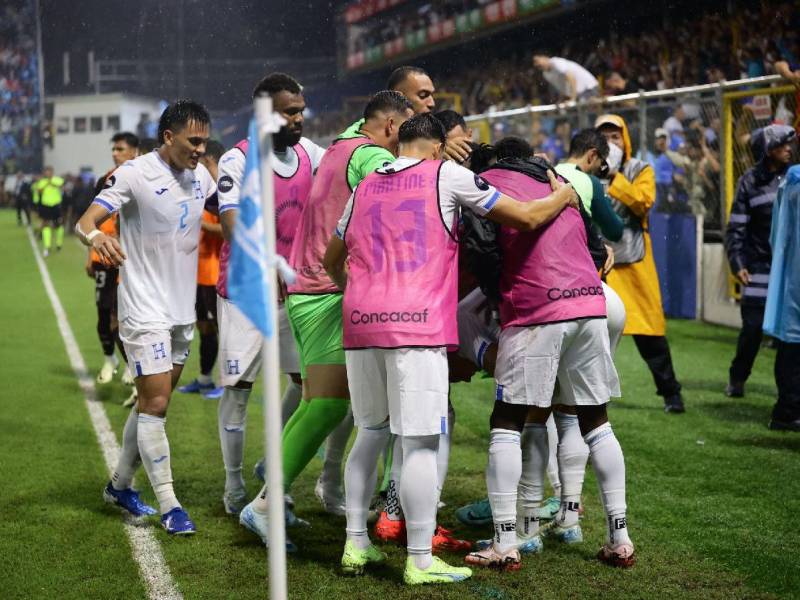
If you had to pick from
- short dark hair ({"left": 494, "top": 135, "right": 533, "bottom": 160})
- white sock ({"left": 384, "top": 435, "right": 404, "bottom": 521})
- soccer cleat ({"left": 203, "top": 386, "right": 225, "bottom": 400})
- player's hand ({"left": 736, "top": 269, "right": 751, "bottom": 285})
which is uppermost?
short dark hair ({"left": 494, "top": 135, "right": 533, "bottom": 160})

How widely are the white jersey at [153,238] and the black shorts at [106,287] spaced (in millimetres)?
3982

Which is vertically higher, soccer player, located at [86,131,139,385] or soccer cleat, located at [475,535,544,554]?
soccer player, located at [86,131,139,385]

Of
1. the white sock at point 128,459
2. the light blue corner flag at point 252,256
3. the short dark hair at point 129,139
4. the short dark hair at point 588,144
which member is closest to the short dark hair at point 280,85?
the short dark hair at point 588,144

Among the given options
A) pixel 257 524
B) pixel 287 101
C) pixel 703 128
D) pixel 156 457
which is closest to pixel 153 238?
pixel 287 101

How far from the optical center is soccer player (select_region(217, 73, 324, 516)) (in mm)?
5102

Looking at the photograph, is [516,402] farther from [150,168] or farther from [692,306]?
[692,306]

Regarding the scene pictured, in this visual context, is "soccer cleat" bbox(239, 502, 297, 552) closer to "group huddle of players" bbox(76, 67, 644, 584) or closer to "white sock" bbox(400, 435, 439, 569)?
"group huddle of players" bbox(76, 67, 644, 584)

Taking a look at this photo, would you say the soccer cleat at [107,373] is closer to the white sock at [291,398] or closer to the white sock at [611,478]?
the white sock at [291,398]

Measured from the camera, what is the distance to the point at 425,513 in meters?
4.34

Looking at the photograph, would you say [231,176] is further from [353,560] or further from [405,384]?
[353,560]

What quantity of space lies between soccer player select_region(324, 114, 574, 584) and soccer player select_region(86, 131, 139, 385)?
15.7ft

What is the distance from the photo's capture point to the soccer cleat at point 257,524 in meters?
4.92

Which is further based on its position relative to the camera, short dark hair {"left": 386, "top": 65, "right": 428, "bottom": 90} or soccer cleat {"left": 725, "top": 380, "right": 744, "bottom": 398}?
soccer cleat {"left": 725, "top": 380, "right": 744, "bottom": 398}

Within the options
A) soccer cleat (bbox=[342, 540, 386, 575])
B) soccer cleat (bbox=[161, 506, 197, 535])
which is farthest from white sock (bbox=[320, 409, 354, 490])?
soccer cleat (bbox=[342, 540, 386, 575])
